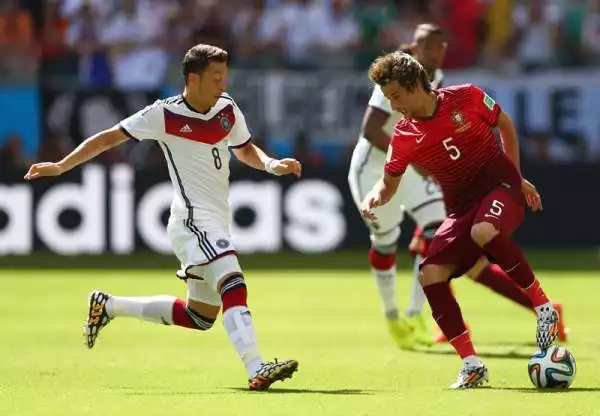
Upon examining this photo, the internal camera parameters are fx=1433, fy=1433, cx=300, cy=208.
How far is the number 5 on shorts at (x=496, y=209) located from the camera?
8727 millimetres

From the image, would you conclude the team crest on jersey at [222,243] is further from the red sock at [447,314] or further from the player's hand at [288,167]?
the red sock at [447,314]

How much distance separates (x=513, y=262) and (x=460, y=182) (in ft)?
2.17

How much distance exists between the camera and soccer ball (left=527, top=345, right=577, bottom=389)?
27.9ft

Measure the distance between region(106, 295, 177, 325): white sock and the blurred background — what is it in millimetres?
10259

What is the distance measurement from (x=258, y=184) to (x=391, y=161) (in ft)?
36.4

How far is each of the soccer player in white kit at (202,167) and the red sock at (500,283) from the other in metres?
2.38

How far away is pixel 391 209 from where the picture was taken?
11.9 meters

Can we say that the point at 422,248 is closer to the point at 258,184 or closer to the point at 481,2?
the point at 258,184

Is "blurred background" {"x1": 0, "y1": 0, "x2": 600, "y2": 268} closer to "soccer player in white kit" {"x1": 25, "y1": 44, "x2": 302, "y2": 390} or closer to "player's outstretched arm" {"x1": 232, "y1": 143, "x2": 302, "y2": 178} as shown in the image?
"player's outstretched arm" {"x1": 232, "y1": 143, "x2": 302, "y2": 178}

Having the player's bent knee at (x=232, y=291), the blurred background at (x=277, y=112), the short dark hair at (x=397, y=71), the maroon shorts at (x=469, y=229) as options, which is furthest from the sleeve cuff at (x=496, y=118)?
the blurred background at (x=277, y=112)

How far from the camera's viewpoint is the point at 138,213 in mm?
20016

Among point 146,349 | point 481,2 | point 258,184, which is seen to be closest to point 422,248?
point 146,349

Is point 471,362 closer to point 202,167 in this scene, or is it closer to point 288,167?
point 288,167

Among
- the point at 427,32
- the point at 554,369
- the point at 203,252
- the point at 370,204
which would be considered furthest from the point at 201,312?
the point at 427,32
